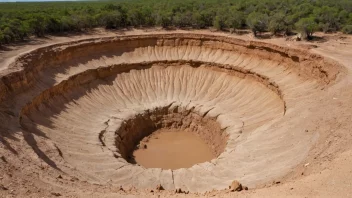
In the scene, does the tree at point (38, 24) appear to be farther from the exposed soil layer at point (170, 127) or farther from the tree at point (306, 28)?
the tree at point (306, 28)

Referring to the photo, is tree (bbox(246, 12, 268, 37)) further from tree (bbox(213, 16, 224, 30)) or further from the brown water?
the brown water

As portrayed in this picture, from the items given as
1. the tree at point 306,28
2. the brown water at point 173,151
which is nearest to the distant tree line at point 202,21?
the tree at point 306,28

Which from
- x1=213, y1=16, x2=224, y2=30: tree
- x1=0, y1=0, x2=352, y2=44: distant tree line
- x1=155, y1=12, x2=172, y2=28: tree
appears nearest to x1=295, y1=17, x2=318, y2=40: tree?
x1=0, y1=0, x2=352, y2=44: distant tree line

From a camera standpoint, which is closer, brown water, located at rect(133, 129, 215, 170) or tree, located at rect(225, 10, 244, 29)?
brown water, located at rect(133, 129, 215, 170)

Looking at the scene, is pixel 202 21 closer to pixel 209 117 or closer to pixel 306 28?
pixel 306 28

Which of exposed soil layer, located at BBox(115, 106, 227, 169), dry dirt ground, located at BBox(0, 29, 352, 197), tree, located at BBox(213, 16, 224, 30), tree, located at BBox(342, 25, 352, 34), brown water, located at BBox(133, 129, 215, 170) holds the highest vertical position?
tree, located at BBox(213, 16, 224, 30)

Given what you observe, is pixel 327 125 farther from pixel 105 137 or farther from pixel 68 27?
pixel 68 27

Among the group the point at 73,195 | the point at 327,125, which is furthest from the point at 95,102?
the point at 327,125
